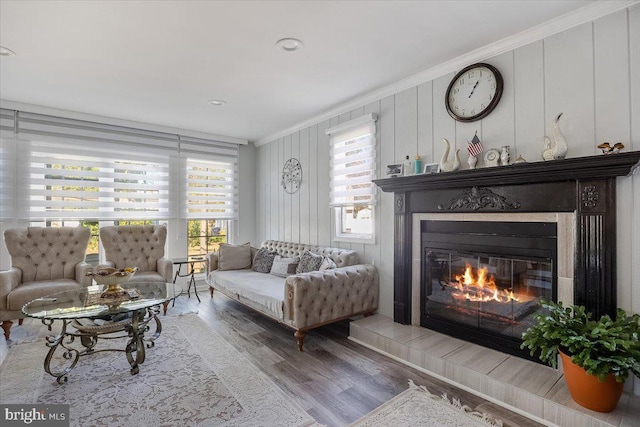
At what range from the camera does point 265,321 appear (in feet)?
12.7

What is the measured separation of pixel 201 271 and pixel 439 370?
4391mm

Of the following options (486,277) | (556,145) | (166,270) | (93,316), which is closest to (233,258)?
(166,270)

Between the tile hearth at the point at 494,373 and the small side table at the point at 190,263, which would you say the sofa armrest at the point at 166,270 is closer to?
the small side table at the point at 190,263

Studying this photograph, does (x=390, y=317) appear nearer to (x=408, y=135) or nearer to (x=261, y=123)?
(x=408, y=135)

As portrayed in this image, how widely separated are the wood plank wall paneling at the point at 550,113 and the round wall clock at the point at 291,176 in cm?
148

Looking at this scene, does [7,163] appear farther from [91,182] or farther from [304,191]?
[304,191]

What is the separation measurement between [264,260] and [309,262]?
1090 mm

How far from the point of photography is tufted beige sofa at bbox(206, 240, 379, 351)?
120 inches

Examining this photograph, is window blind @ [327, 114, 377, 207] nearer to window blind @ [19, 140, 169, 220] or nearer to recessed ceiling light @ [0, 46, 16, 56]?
window blind @ [19, 140, 169, 220]

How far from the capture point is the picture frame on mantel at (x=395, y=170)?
3351mm

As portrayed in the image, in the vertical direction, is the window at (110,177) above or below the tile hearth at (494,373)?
above

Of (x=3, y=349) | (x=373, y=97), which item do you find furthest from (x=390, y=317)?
(x=3, y=349)

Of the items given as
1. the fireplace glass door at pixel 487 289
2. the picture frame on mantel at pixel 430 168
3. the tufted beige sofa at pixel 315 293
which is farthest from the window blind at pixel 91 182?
the fireplace glass door at pixel 487 289

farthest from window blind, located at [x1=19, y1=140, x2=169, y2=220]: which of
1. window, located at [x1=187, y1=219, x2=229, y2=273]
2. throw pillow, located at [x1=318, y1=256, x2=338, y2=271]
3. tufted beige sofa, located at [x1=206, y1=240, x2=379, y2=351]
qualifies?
throw pillow, located at [x1=318, y1=256, x2=338, y2=271]
